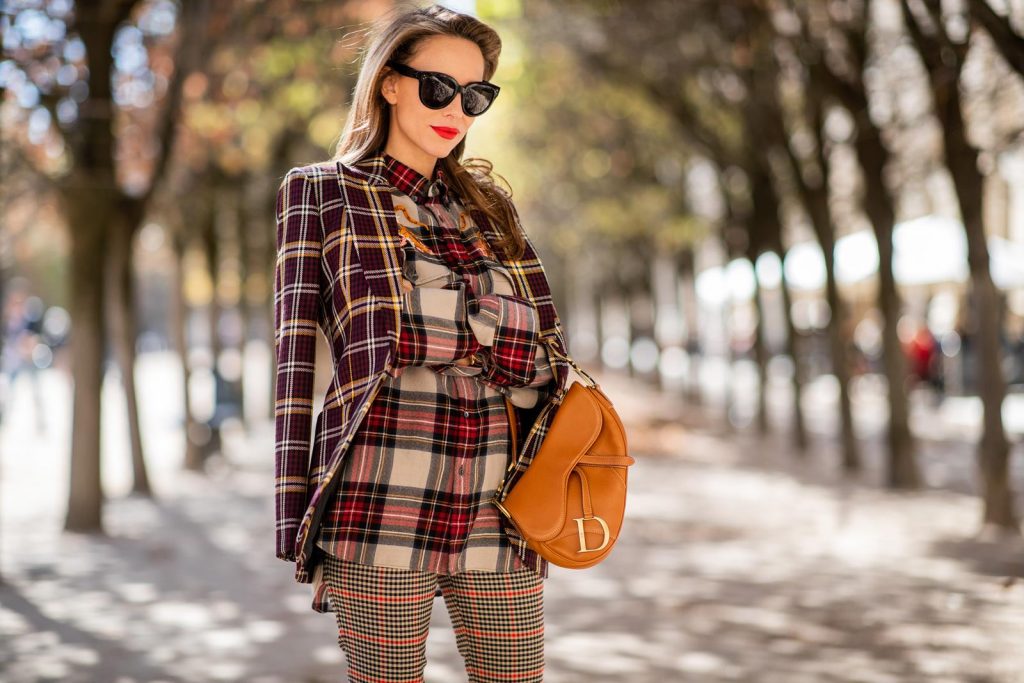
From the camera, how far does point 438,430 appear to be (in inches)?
95.9

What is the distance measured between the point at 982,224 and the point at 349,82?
24.4 ft

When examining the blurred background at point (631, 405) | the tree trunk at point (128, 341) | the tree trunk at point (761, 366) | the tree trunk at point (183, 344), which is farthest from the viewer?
the tree trunk at point (761, 366)

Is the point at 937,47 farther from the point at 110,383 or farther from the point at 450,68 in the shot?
the point at 110,383

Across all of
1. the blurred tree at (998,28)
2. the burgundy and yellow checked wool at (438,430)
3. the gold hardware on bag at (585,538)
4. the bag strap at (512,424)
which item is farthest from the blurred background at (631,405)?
the gold hardware on bag at (585,538)

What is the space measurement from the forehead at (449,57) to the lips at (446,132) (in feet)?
0.37

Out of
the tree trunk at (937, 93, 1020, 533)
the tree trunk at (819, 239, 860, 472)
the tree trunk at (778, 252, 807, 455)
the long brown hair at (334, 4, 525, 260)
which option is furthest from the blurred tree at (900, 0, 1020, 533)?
the long brown hair at (334, 4, 525, 260)

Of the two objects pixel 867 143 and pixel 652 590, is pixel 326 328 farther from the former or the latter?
pixel 867 143

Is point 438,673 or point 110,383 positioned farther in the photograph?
point 110,383

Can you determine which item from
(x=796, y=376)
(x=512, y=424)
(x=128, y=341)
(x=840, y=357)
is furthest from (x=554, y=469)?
(x=796, y=376)

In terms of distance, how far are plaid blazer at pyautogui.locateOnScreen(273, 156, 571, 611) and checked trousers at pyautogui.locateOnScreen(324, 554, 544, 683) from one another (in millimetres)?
75

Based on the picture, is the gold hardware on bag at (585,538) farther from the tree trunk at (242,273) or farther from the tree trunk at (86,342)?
the tree trunk at (242,273)

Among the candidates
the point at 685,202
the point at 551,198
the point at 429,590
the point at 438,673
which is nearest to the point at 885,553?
the point at 438,673

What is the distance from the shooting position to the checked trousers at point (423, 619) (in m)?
2.40

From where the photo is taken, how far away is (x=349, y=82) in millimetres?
13523
